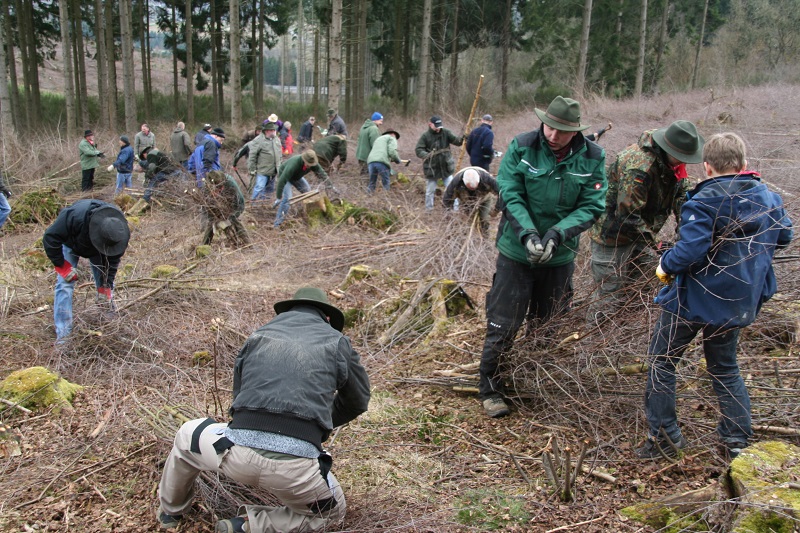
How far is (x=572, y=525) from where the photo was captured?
2.78m

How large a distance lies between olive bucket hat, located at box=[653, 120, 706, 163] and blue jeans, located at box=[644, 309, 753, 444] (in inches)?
48.1

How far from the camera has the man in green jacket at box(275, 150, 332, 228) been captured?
972 cm

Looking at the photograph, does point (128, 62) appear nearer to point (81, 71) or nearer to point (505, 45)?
point (81, 71)

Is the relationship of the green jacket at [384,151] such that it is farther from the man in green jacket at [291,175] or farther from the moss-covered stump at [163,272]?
A: the moss-covered stump at [163,272]

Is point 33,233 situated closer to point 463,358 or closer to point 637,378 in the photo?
point 463,358

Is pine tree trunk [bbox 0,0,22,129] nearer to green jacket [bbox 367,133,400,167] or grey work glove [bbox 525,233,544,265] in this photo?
green jacket [bbox 367,133,400,167]

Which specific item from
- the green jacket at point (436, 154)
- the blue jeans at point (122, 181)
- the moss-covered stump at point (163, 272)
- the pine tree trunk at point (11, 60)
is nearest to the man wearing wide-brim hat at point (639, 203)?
the moss-covered stump at point (163, 272)

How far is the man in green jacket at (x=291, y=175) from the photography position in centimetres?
972

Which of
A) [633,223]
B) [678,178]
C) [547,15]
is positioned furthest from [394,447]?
[547,15]

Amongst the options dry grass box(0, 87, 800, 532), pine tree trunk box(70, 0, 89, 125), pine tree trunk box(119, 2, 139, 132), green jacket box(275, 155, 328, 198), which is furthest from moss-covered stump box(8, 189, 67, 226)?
pine tree trunk box(70, 0, 89, 125)

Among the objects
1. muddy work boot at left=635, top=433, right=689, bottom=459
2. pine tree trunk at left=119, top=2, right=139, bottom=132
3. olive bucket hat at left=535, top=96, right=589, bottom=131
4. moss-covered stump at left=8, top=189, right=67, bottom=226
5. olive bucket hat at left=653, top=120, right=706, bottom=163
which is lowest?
moss-covered stump at left=8, top=189, right=67, bottom=226

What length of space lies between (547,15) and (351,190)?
747 inches

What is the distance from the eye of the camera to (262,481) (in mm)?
2625

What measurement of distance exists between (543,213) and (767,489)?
1856 mm
